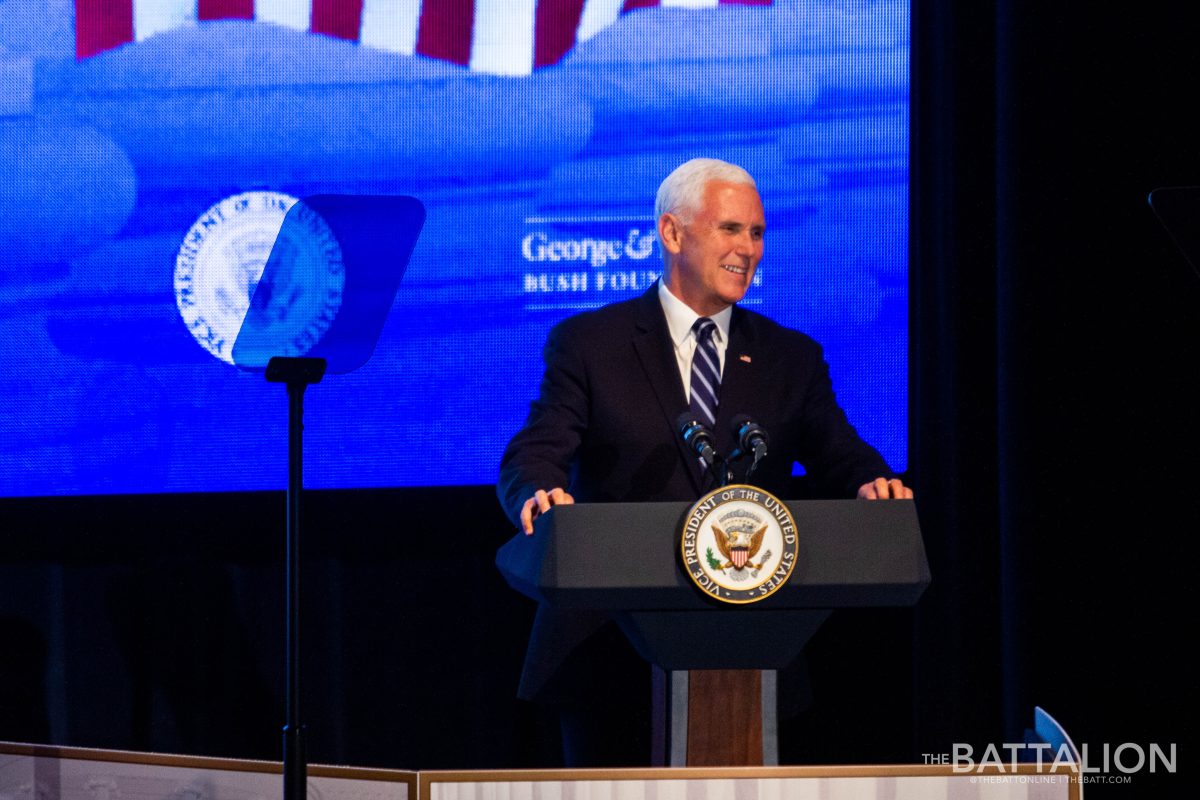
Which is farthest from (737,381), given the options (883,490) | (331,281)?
(331,281)

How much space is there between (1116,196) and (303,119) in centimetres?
197

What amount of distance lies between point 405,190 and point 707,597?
5.93 feet

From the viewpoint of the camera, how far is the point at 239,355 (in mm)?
3232

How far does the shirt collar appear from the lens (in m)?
2.56

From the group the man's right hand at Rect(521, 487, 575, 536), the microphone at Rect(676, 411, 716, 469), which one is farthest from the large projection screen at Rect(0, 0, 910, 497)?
the microphone at Rect(676, 411, 716, 469)

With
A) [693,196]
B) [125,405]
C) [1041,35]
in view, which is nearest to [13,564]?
[125,405]

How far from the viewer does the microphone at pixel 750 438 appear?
1.79m

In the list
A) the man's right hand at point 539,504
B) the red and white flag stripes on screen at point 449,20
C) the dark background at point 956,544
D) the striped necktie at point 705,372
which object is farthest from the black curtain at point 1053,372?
the man's right hand at point 539,504

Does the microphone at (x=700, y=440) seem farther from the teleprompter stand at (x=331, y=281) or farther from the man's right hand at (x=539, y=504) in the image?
the teleprompter stand at (x=331, y=281)

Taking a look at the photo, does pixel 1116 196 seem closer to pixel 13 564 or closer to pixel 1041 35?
pixel 1041 35

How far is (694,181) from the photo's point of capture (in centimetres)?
252

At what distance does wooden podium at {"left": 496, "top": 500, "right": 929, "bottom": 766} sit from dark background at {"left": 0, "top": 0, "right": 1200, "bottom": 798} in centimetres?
157

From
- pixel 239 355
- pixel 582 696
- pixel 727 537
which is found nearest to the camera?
pixel 727 537

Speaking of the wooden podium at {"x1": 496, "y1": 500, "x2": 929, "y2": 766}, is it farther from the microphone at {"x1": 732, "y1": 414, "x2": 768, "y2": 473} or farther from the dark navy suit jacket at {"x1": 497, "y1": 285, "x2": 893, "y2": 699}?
the dark navy suit jacket at {"x1": 497, "y1": 285, "x2": 893, "y2": 699}
